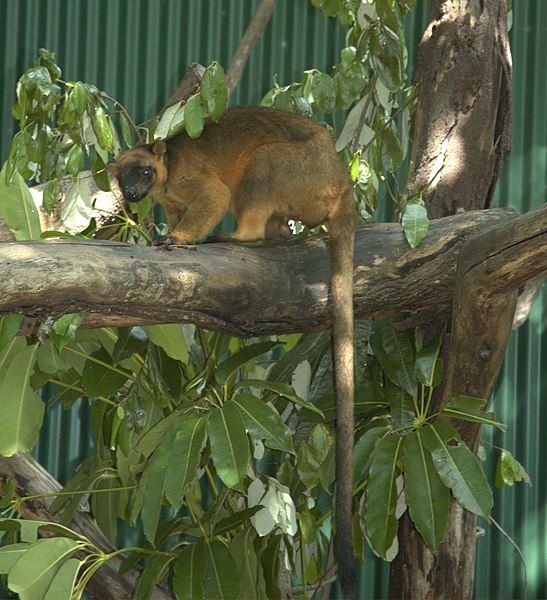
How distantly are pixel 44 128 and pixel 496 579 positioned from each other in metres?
3.34

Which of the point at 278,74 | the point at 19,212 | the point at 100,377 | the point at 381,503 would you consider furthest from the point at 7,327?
the point at 278,74

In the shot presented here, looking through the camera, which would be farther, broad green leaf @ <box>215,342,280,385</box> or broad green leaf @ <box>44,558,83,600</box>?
broad green leaf @ <box>215,342,280,385</box>

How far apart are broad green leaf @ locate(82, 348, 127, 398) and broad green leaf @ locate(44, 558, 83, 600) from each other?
1.98ft

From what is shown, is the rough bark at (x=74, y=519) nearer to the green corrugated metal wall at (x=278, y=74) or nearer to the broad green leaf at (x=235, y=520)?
the broad green leaf at (x=235, y=520)

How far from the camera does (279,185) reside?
3.26 m

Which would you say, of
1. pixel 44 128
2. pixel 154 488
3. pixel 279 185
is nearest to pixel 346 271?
pixel 279 185

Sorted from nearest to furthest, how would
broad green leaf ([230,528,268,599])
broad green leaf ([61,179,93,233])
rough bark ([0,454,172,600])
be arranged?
broad green leaf ([230,528,268,599]) → broad green leaf ([61,179,93,233]) → rough bark ([0,454,172,600])

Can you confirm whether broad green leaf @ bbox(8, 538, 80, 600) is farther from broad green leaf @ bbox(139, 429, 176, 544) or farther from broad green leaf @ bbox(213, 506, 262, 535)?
broad green leaf @ bbox(213, 506, 262, 535)

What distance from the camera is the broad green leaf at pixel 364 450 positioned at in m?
2.95

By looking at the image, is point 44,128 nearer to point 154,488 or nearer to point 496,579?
point 154,488

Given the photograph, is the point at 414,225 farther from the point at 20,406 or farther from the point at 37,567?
the point at 37,567

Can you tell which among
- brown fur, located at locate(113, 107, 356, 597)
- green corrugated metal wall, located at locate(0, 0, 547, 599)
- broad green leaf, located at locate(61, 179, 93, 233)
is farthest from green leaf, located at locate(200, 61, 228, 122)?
green corrugated metal wall, located at locate(0, 0, 547, 599)

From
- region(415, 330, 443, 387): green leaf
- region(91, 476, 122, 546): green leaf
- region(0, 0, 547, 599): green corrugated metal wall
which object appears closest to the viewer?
region(415, 330, 443, 387): green leaf

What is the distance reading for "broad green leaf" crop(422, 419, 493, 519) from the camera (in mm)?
2762
